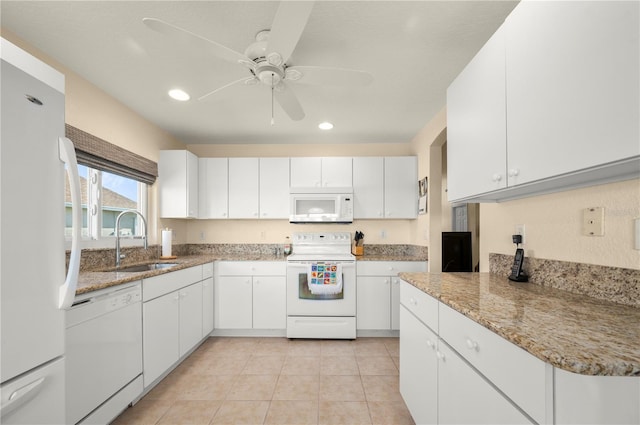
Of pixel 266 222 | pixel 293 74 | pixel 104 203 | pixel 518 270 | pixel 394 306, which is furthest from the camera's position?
pixel 266 222

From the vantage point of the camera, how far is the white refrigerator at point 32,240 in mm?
848

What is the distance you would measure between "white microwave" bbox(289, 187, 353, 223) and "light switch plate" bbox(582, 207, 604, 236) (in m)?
2.40

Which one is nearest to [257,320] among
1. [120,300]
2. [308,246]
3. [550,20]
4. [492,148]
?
[308,246]

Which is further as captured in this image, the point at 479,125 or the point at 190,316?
the point at 190,316

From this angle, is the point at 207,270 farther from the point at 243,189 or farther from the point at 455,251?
the point at 455,251

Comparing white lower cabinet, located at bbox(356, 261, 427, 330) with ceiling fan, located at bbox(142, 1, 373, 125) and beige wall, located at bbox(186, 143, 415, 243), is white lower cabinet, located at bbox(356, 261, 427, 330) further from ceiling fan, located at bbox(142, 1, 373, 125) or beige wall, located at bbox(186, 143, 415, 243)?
ceiling fan, located at bbox(142, 1, 373, 125)

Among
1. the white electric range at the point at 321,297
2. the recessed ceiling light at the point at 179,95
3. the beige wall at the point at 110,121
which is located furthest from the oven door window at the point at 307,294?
the recessed ceiling light at the point at 179,95

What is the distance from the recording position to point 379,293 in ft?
10.5

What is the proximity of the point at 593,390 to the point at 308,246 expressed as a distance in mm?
3224

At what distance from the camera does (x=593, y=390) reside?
61 cm

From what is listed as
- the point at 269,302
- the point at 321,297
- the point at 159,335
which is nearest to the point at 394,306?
the point at 321,297

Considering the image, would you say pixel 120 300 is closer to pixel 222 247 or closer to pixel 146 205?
pixel 146 205

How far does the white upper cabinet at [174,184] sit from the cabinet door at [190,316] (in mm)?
942

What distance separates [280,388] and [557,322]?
193 centimetres
